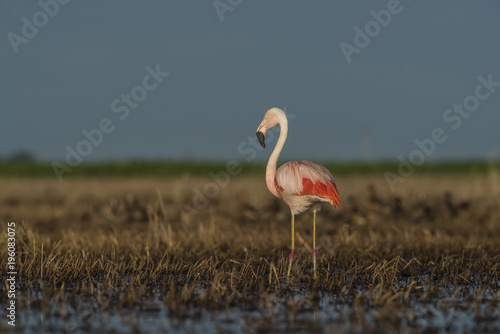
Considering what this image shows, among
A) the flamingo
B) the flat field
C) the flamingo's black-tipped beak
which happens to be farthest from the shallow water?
the flamingo's black-tipped beak

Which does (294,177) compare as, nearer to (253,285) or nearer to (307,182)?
(307,182)

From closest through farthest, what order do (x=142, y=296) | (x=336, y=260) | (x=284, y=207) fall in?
1. (x=142, y=296)
2. (x=336, y=260)
3. (x=284, y=207)

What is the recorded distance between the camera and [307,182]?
6.51 meters

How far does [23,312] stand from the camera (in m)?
5.13

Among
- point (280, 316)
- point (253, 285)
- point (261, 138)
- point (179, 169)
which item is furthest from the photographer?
point (179, 169)

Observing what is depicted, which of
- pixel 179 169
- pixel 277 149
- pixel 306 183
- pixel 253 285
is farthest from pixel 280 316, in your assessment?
pixel 179 169

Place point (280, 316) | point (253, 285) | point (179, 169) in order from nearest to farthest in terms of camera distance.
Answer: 1. point (280, 316)
2. point (253, 285)
3. point (179, 169)

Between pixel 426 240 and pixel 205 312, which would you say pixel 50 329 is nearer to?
pixel 205 312

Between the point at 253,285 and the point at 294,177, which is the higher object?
the point at 294,177

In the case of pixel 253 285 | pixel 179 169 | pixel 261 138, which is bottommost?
pixel 253 285

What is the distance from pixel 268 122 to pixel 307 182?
28.7 inches

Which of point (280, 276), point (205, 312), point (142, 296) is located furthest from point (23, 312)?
point (280, 276)

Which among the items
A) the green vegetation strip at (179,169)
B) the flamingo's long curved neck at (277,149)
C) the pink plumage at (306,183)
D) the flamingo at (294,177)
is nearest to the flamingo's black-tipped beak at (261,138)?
the flamingo at (294,177)

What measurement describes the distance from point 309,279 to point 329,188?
94 cm
